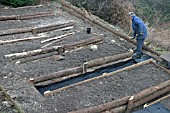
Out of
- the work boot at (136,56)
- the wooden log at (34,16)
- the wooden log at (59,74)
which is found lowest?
the work boot at (136,56)

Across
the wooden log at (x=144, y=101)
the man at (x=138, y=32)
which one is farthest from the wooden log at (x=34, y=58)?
the wooden log at (x=144, y=101)

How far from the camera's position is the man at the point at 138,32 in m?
9.37

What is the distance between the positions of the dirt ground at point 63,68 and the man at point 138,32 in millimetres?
452

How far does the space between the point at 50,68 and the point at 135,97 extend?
111 inches

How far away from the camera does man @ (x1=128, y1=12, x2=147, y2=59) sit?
937 cm

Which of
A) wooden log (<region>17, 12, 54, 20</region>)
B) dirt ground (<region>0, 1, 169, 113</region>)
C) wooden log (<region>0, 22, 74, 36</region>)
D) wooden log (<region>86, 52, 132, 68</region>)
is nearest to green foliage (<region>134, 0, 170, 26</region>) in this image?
wooden log (<region>17, 12, 54, 20</region>)

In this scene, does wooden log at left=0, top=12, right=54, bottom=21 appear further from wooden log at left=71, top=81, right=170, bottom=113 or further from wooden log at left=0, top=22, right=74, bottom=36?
wooden log at left=71, top=81, right=170, bottom=113

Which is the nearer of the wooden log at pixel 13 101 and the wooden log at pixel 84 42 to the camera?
the wooden log at pixel 13 101

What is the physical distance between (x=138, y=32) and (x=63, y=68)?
3092mm

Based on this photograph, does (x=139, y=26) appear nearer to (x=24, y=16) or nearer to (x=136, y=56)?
(x=136, y=56)

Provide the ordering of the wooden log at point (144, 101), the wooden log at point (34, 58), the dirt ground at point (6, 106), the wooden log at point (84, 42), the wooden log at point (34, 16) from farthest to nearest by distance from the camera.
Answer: the wooden log at point (34, 16) < the wooden log at point (84, 42) < the wooden log at point (34, 58) < the wooden log at point (144, 101) < the dirt ground at point (6, 106)

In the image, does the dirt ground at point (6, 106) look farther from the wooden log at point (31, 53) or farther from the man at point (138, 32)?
the man at point (138, 32)

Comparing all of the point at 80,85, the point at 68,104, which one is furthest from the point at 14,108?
the point at 80,85

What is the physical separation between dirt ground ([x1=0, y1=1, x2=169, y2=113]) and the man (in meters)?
0.45
